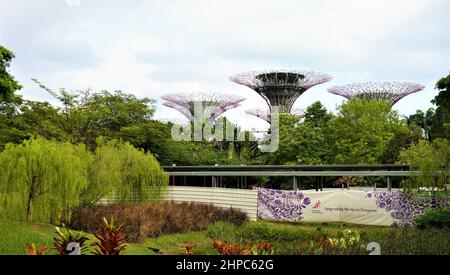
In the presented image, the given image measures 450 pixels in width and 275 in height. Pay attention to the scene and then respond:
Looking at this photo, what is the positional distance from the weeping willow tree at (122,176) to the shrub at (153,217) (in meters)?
0.84

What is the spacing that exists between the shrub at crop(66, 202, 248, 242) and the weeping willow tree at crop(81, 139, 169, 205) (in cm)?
84

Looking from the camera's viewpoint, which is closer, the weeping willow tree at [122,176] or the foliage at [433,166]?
the weeping willow tree at [122,176]

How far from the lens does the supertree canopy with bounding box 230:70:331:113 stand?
41.9m

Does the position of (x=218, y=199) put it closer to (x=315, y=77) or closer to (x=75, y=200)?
(x=75, y=200)

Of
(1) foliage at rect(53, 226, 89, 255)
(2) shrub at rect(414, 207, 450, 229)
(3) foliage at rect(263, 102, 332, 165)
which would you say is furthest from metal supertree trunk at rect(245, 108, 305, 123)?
(1) foliage at rect(53, 226, 89, 255)

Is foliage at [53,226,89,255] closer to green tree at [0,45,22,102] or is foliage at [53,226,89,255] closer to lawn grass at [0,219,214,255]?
lawn grass at [0,219,214,255]

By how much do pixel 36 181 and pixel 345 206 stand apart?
32.4ft

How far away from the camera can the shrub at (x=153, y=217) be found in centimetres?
1152

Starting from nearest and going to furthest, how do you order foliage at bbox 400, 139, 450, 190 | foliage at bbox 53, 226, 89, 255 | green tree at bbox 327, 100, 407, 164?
foliage at bbox 53, 226, 89, 255 < foliage at bbox 400, 139, 450, 190 < green tree at bbox 327, 100, 407, 164

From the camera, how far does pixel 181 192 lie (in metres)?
18.8

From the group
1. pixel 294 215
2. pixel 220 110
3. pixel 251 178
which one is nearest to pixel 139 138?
pixel 251 178

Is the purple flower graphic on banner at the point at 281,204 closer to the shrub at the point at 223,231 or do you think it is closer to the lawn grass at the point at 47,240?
the shrub at the point at 223,231

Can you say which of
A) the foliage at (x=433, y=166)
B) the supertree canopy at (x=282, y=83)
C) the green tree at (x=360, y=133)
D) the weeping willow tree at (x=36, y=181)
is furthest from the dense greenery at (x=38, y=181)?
the supertree canopy at (x=282, y=83)

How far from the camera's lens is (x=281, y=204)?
16531 mm
